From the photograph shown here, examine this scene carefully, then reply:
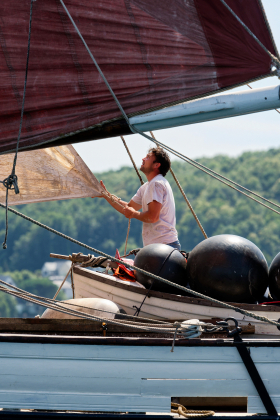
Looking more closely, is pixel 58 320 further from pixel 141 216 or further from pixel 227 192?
pixel 227 192

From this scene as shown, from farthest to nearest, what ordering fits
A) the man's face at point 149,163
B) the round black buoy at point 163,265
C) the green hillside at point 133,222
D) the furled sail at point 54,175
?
the green hillside at point 133,222, the furled sail at point 54,175, the man's face at point 149,163, the round black buoy at point 163,265

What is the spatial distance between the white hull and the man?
61 cm

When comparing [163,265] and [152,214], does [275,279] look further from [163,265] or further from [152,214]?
[152,214]

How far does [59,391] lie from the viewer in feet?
14.5

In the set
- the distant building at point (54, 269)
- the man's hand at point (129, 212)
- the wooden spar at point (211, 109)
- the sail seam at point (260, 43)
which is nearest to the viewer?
the wooden spar at point (211, 109)

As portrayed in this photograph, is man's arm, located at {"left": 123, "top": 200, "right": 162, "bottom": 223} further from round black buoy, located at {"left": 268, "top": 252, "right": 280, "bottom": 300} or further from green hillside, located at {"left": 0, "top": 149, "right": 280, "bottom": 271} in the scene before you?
green hillside, located at {"left": 0, "top": 149, "right": 280, "bottom": 271}

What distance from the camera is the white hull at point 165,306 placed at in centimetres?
489

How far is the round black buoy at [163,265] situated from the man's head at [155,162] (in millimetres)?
1129

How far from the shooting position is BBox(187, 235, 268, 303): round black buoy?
Answer: 4852mm

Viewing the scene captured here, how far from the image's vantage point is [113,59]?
15.9 feet

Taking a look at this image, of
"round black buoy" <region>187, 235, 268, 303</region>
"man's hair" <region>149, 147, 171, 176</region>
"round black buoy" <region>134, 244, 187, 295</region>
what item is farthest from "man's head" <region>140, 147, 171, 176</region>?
"round black buoy" <region>187, 235, 268, 303</region>

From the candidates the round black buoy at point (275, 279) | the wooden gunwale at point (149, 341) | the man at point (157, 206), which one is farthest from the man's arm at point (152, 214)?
the wooden gunwale at point (149, 341)

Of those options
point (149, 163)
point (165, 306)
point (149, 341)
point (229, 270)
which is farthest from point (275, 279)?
point (149, 163)

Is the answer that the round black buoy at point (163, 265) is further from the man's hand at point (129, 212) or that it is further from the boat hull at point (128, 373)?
the boat hull at point (128, 373)
